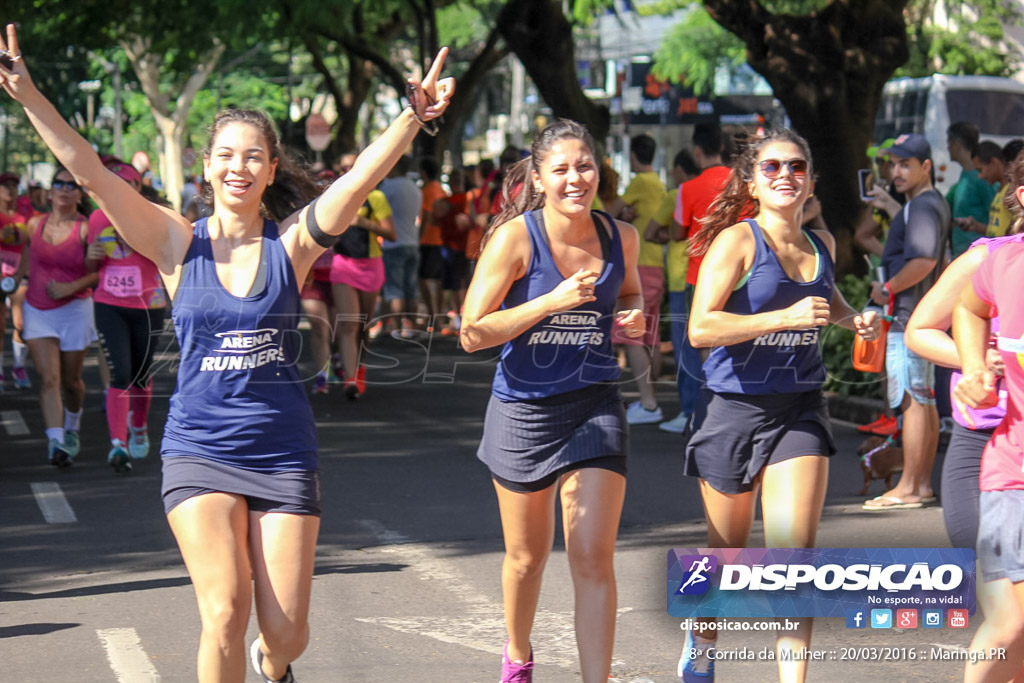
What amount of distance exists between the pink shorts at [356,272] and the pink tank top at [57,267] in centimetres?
326

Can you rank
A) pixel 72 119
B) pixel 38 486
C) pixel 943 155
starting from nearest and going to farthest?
pixel 38 486 → pixel 943 155 → pixel 72 119

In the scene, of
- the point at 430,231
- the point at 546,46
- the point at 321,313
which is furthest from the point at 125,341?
the point at 430,231

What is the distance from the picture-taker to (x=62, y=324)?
31.5 feet

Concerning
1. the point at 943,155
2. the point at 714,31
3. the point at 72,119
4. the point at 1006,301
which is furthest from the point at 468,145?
the point at 1006,301

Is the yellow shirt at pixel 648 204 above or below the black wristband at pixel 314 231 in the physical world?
below

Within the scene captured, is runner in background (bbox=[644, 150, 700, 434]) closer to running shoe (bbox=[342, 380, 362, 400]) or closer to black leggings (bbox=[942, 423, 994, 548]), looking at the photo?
running shoe (bbox=[342, 380, 362, 400])

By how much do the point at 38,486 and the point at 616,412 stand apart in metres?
5.35

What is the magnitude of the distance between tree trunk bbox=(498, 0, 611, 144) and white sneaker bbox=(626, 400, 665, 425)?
19.4ft

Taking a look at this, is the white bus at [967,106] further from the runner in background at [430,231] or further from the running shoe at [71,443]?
the running shoe at [71,443]

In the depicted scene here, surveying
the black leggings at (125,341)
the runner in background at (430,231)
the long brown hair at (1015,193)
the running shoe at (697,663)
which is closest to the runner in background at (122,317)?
the black leggings at (125,341)

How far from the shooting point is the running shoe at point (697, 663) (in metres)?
4.89

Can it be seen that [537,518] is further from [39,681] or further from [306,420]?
[39,681]

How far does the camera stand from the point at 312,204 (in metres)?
4.31

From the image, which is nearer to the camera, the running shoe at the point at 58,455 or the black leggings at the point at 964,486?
the black leggings at the point at 964,486
